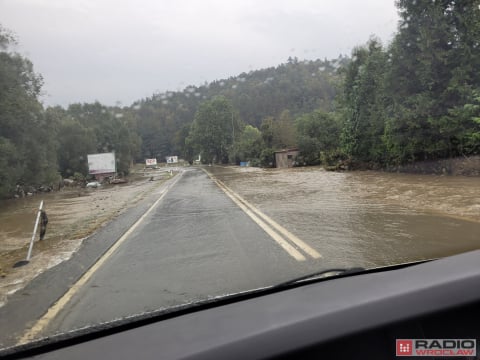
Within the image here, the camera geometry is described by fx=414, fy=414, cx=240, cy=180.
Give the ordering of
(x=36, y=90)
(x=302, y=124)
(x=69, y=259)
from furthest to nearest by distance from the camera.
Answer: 1. (x=302, y=124)
2. (x=36, y=90)
3. (x=69, y=259)

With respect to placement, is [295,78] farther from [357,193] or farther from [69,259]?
→ [69,259]

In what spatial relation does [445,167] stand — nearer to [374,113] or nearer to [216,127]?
[374,113]

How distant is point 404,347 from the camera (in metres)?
2.14

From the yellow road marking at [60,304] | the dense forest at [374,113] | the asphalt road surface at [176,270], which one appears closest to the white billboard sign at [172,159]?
the dense forest at [374,113]

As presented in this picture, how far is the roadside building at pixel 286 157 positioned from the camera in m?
52.7

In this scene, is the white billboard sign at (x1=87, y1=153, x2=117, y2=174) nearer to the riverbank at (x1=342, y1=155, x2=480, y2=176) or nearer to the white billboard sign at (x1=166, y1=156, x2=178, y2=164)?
the riverbank at (x1=342, y1=155, x2=480, y2=176)

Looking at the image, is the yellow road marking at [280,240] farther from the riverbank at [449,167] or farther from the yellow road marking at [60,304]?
the riverbank at [449,167]

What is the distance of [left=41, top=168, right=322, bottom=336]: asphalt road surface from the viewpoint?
4500mm

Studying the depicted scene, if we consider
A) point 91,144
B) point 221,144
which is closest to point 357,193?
point 91,144

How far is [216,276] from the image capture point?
5500mm

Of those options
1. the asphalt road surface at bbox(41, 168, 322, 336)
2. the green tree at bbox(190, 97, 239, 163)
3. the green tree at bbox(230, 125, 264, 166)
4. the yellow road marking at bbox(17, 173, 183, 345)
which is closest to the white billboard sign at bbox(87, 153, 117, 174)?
the green tree at bbox(230, 125, 264, 166)

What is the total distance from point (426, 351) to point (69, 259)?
7.18m

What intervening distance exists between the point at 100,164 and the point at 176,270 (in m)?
66.3

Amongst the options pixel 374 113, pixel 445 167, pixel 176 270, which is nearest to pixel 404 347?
pixel 176 270
